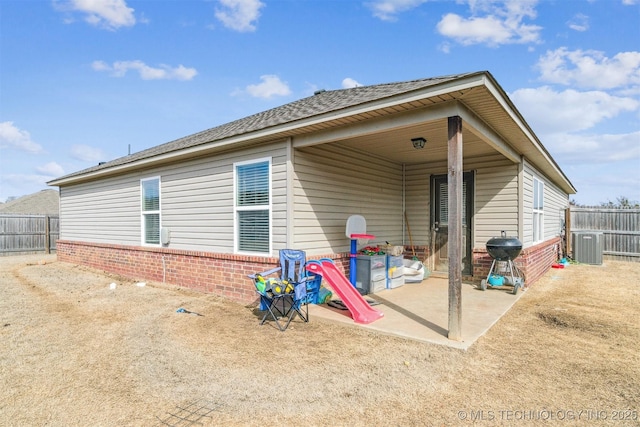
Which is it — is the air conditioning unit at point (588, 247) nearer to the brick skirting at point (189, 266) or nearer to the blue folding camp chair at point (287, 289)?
the brick skirting at point (189, 266)

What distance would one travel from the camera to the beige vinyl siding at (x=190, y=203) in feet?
18.7

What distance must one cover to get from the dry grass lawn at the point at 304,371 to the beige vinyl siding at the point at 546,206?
2.25m

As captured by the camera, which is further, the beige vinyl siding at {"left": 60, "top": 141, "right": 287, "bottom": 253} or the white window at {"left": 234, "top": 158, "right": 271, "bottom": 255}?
the white window at {"left": 234, "top": 158, "right": 271, "bottom": 255}

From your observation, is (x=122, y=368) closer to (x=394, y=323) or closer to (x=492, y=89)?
(x=394, y=323)

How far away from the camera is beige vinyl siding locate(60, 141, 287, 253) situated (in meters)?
5.70

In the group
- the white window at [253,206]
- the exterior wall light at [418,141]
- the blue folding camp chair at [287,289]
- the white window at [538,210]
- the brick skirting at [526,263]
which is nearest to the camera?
the blue folding camp chair at [287,289]

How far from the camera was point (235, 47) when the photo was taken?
9234 mm

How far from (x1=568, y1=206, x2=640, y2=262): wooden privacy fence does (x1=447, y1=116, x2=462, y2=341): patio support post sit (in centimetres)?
1084

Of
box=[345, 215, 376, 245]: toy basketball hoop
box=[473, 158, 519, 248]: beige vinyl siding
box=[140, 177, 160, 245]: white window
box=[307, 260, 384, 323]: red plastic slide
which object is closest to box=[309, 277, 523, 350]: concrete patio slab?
box=[307, 260, 384, 323]: red plastic slide

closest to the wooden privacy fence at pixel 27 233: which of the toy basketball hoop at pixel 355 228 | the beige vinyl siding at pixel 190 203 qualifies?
the beige vinyl siding at pixel 190 203

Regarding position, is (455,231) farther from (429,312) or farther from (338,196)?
(338,196)

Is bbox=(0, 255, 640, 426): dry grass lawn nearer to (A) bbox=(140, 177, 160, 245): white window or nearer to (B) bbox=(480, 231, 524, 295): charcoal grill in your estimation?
(B) bbox=(480, 231, 524, 295): charcoal grill

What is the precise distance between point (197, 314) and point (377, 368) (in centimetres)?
311

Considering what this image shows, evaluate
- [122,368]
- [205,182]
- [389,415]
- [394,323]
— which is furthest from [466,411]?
[205,182]
